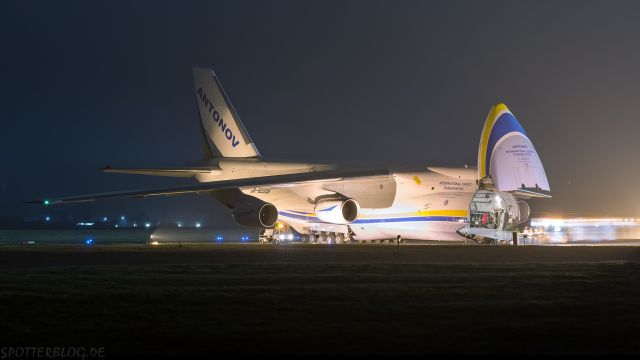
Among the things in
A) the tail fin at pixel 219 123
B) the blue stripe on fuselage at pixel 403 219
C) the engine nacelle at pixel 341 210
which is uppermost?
the tail fin at pixel 219 123

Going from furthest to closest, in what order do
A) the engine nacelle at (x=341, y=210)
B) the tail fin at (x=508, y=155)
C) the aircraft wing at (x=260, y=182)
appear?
the engine nacelle at (x=341, y=210), the aircraft wing at (x=260, y=182), the tail fin at (x=508, y=155)

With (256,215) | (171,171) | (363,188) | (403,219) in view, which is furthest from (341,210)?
(171,171)

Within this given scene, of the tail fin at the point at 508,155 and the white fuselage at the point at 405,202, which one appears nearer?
the tail fin at the point at 508,155

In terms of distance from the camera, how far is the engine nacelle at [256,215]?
116 ft

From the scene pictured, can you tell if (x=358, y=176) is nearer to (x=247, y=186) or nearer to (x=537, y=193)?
(x=247, y=186)

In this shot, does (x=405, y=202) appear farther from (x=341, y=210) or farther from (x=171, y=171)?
(x=171, y=171)

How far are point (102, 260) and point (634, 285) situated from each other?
41.5 ft

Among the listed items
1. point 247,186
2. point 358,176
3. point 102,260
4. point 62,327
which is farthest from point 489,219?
point 62,327

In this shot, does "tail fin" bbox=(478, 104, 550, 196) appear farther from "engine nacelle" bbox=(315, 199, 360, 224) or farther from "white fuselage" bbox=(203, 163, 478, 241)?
"engine nacelle" bbox=(315, 199, 360, 224)

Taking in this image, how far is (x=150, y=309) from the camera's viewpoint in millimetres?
12727

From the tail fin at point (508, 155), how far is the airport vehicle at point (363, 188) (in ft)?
0.11

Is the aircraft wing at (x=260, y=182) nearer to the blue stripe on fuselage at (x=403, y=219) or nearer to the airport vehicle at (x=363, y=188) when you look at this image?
the airport vehicle at (x=363, y=188)

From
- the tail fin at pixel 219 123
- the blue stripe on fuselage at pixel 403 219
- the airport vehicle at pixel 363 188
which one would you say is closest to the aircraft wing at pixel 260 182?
the airport vehicle at pixel 363 188

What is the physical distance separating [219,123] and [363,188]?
9040 millimetres
